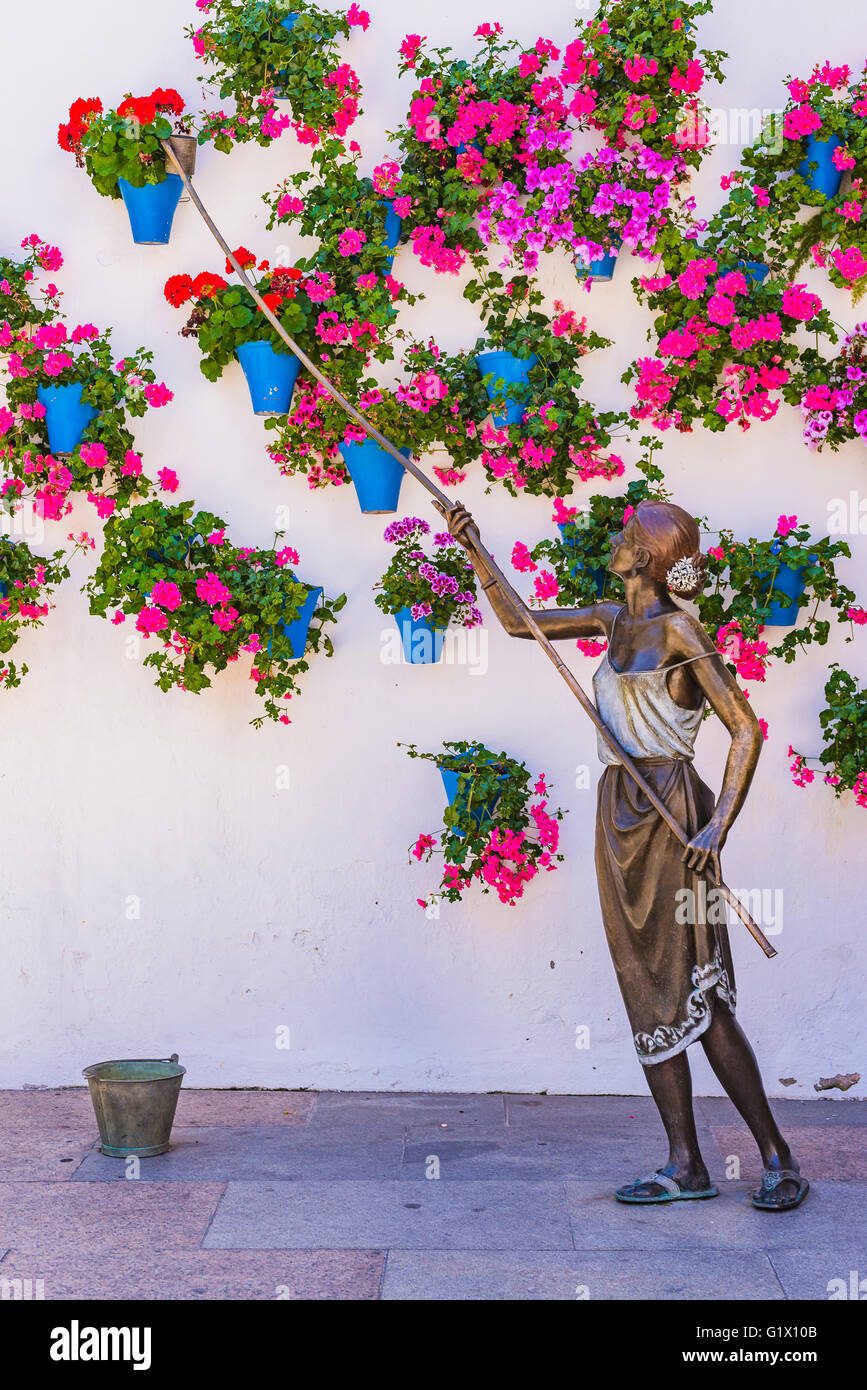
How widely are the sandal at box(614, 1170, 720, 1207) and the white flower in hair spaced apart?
1581 mm

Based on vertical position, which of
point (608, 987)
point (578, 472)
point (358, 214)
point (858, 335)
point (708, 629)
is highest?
point (358, 214)

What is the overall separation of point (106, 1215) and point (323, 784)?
70.0 inches

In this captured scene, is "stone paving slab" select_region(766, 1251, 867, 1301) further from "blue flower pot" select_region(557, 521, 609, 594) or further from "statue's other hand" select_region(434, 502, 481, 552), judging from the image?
"blue flower pot" select_region(557, 521, 609, 594)

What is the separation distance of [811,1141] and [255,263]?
343 centimetres

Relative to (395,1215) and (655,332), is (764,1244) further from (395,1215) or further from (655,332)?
(655,332)

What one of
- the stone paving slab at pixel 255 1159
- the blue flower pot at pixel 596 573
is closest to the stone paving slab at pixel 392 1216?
the stone paving slab at pixel 255 1159

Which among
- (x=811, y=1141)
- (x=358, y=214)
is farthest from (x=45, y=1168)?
(x=358, y=214)

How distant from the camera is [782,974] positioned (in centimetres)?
527

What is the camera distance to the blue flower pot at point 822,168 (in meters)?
5.12

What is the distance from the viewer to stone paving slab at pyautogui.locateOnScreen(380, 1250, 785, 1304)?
3.42 meters

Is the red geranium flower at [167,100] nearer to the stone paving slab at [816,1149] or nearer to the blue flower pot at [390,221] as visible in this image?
the blue flower pot at [390,221]

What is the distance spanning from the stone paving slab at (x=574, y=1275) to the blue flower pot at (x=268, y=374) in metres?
2.83

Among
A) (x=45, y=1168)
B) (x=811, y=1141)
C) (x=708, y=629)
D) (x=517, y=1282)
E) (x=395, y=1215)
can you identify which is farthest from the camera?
(x=708, y=629)

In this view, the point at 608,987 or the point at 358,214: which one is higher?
the point at 358,214
